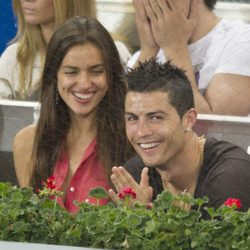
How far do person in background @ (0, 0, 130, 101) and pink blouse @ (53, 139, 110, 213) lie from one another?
0.43 meters

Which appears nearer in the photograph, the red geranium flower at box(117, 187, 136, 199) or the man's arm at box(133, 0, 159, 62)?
the red geranium flower at box(117, 187, 136, 199)

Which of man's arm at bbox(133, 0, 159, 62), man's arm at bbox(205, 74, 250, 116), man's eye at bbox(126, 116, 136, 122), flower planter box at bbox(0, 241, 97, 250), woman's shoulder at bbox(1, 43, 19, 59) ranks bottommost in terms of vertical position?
flower planter box at bbox(0, 241, 97, 250)

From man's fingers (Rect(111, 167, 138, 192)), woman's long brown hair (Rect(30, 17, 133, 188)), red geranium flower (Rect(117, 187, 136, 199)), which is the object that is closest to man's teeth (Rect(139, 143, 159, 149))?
man's fingers (Rect(111, 167, 138, 192))

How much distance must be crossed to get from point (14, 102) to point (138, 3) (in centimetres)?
69

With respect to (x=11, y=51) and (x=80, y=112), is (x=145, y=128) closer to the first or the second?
(x=80, y=112)

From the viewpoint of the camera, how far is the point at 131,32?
4.39 meters

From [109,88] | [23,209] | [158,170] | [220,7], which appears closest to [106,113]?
[109,88]

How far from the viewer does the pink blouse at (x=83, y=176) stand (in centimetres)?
391

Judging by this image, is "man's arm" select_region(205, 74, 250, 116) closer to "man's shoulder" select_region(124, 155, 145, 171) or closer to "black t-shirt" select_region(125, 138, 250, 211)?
"black t-shirt" select_region(125, 138, 250, 211)

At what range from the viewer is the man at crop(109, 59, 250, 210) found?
3670mm

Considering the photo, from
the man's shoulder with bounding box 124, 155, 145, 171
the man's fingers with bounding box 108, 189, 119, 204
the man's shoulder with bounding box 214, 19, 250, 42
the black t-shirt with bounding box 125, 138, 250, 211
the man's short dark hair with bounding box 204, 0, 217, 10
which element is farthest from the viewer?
the man's short dark hair with bounding box 204, 0, 217, 10

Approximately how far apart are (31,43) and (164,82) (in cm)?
96

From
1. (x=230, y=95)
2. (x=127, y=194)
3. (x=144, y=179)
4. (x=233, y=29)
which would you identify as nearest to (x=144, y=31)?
(x=233, y=29)

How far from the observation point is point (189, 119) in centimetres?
372
